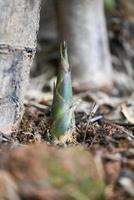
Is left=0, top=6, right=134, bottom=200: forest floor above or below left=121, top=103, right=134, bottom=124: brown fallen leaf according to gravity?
above

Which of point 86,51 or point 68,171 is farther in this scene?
point 86,51

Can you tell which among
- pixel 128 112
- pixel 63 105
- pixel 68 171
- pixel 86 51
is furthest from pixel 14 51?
pixel 86 51

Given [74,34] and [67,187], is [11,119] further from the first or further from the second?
[74,34]

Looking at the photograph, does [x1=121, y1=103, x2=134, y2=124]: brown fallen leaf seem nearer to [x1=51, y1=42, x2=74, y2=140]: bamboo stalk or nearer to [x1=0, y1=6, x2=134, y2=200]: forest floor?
[x1=51, y1=42, x2=74, y2=140]: bamboo stalk

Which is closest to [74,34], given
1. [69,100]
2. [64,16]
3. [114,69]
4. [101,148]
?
[64,16]

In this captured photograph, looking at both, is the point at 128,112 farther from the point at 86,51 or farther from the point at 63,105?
the point at 86,51

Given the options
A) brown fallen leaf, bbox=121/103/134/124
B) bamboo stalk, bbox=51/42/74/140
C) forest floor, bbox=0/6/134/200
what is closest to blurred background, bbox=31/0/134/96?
brown fallen leaf, bbox=121/103/134/124

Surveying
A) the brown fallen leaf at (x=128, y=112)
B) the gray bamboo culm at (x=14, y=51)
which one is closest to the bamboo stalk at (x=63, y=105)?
the gray bamboo culm at (x=14, y=51)

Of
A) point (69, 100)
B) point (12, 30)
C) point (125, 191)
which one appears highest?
point (12, 30)

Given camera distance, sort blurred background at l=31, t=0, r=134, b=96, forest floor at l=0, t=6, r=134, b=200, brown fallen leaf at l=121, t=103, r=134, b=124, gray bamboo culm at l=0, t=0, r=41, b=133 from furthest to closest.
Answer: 1. blurred background at l=31, t=0, r=134, b=96
2. brown fallen leaf at l=121, t=103, r=134, b=124
3. gray bamboo culm at l=0, t=0, r=41, b=133
4. forest floor at l=0, t=6, r=134, b=200

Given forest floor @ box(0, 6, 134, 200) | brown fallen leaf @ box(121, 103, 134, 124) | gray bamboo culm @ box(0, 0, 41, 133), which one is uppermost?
gray bamboo culm @ box(0, 0, 41, 133)

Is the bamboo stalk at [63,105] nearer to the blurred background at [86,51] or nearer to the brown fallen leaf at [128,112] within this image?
the brown fallen leaf at [128,112]
